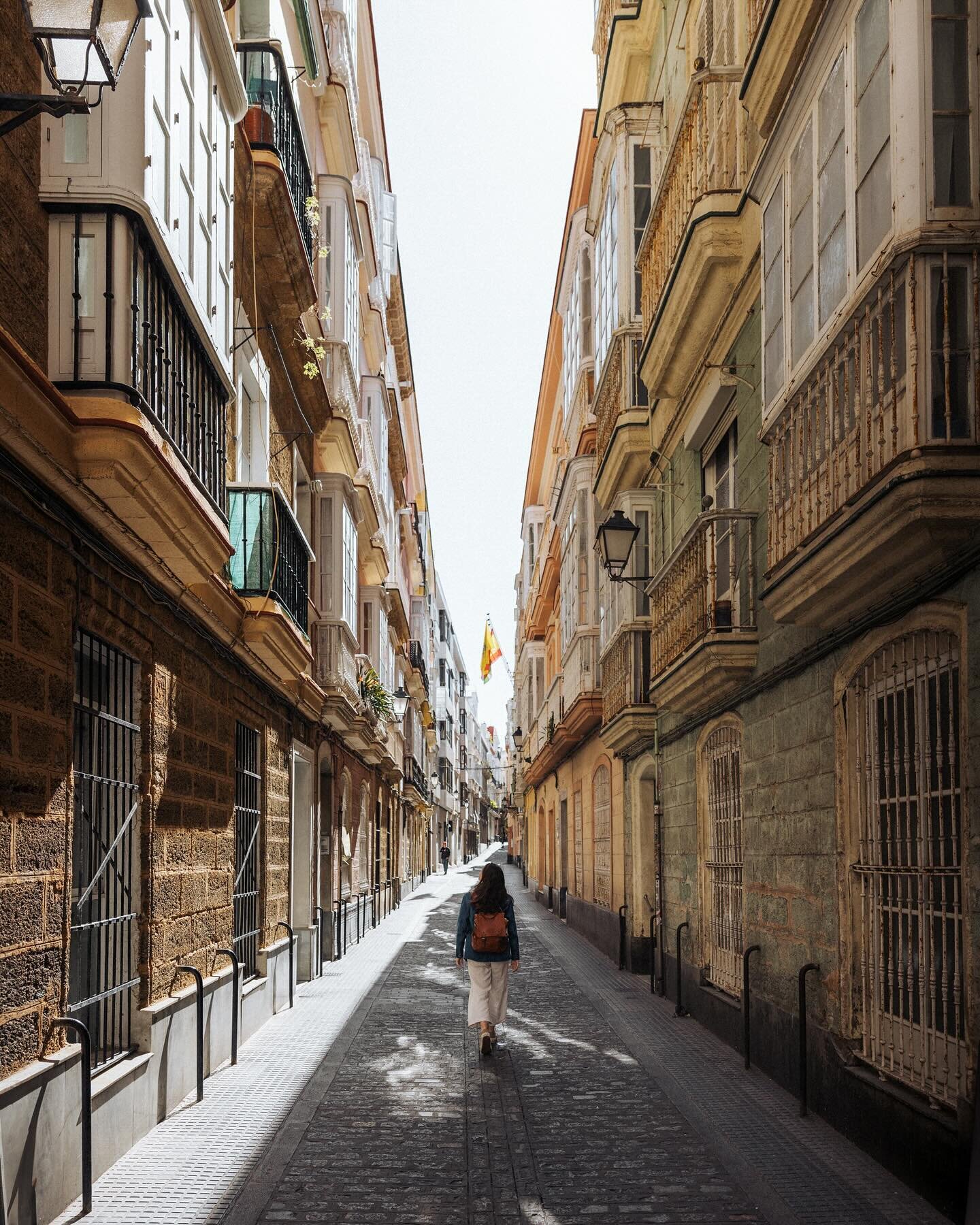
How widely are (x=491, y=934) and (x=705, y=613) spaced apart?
124 inches

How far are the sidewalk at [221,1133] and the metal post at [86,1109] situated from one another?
96mm

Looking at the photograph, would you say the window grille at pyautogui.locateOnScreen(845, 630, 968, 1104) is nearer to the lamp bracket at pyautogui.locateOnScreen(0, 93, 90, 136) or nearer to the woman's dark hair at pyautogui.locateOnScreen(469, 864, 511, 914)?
the woman's dark hair at pyautogui.locateOnScreen(469, 864, 511, 914)

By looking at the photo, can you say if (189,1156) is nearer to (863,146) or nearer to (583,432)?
(863,146)

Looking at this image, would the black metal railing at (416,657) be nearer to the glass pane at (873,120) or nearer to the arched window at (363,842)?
the arched window at (363,842)

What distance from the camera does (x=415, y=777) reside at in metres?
40.2

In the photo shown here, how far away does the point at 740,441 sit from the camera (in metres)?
10.5

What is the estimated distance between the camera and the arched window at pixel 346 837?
2036cm

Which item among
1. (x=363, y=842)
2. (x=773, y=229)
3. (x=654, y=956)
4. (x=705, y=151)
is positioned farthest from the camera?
(x=363, y=842)

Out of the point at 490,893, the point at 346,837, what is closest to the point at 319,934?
the point at 346,837

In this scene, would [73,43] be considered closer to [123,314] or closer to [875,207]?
[123,314]

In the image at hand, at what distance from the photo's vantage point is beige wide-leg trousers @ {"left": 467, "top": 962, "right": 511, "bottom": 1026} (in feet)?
34.2

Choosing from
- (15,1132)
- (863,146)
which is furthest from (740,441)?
(15,1132)

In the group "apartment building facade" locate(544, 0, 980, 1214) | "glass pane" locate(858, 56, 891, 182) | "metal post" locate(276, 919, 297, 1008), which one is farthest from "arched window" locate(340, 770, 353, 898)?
"glass pane" locate(858, 56, 891, 182)

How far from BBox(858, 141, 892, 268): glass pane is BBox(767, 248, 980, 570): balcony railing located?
0.30m
